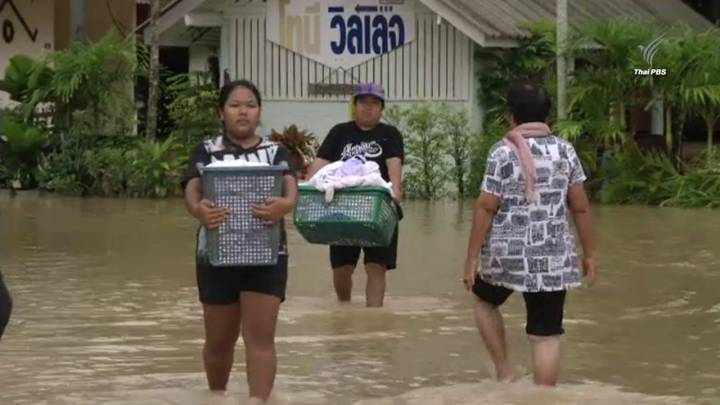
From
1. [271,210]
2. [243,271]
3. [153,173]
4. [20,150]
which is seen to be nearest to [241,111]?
[271,210]

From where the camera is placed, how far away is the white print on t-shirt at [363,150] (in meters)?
9.74

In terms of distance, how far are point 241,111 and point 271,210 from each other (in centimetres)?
52

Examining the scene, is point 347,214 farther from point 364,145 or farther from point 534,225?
point 534,225

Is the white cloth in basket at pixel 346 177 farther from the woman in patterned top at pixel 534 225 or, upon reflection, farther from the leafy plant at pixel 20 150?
the leafy plant at pixel 20 150

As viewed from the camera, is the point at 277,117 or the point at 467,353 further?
the point at 277,117

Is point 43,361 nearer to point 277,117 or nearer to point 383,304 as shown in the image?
point 383,304

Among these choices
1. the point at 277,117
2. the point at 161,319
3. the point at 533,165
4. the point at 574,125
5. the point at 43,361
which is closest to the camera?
the point at 533,165

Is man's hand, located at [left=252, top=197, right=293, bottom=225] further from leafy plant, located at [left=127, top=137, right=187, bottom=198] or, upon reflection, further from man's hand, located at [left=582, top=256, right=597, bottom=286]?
leafy plant, located at [left=127, top=137, right=187, bottom=198]

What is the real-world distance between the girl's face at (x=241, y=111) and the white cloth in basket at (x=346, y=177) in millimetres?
→ 2339

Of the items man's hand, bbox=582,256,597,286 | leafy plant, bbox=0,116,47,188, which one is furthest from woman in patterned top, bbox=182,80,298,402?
leafy plant, bbox=0,116,47,188

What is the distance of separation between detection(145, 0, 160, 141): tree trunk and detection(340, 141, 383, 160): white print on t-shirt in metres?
12.1

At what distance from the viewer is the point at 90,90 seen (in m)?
21.2

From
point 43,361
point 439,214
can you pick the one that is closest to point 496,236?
point 43,361

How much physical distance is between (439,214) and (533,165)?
11.0 metres
